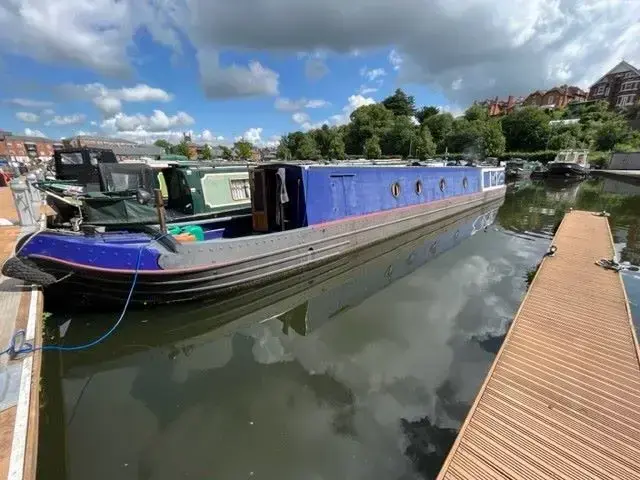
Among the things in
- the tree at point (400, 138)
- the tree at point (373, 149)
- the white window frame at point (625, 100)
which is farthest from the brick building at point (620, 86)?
the tree at point (373, 149)

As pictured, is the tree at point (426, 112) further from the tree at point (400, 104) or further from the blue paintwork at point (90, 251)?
the blue paintwork at point (90, 251)

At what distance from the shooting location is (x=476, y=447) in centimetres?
312

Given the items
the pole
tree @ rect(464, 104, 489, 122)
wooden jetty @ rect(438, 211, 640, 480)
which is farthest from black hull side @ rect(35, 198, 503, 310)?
tree @ rect(464, 104, 489, 122)

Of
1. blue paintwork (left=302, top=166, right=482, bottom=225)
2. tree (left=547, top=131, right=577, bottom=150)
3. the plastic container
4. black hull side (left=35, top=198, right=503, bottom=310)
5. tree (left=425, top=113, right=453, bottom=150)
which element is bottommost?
black hull side (left=35, top=198, right=503, bottom=310)

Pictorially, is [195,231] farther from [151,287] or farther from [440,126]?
[440,126]

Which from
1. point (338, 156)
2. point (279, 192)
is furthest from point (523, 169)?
point (279, 192)

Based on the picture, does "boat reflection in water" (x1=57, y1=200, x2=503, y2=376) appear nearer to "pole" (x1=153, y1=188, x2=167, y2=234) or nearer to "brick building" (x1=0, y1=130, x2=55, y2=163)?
"pole" (x1=153, y1=188, x2=167, y2=234)

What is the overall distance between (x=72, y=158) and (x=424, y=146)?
1767 inches

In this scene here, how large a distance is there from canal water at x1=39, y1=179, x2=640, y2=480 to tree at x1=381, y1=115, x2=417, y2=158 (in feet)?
158

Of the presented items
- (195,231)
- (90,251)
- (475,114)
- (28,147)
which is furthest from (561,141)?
(28,147)

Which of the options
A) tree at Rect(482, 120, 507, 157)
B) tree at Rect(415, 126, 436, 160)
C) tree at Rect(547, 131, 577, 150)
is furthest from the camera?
tree at Rect(415, 126, 436, 160)

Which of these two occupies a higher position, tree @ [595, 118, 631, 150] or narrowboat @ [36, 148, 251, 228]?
tree @ [595, 118, 631, 150]

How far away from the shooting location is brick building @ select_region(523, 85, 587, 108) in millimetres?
77688

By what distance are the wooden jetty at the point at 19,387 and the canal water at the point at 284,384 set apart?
861 mm
